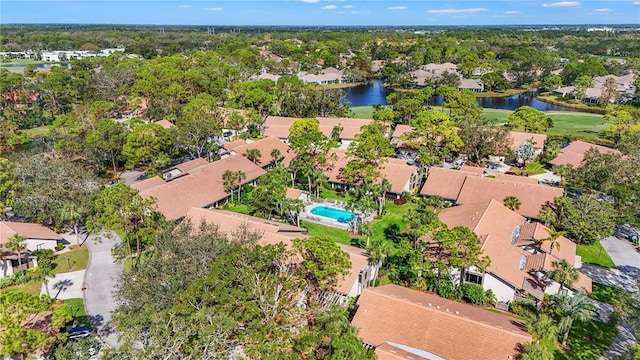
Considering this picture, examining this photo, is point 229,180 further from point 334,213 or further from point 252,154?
point 334,213

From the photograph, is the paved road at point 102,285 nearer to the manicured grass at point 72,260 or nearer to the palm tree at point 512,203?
the manicured grass at point 72,260

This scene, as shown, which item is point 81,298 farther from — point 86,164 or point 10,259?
point 86,164

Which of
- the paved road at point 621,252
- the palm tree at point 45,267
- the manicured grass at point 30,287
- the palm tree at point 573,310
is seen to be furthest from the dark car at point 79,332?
the paved road at point 621,252

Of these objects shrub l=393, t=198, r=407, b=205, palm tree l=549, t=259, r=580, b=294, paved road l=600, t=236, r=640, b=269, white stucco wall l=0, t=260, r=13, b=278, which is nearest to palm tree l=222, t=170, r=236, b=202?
shrub l=393, t=198, r=407, b=205

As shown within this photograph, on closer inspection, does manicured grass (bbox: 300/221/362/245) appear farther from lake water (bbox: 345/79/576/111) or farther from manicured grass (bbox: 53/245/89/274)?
lake water (bbox: 345/79/576/111)

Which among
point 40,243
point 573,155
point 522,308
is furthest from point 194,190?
point 573,155
